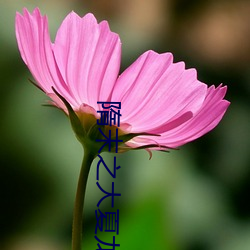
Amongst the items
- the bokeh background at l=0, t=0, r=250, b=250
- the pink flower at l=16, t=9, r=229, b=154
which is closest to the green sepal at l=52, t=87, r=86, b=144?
the pink flower at l=16, t=9, r=229, b=154

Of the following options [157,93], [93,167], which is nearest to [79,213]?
[157,93]

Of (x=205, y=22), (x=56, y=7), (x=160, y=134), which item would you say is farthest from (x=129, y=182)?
(x=160, y=134)

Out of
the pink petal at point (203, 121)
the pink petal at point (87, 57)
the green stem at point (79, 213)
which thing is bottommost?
the green stem at point (79, 213)

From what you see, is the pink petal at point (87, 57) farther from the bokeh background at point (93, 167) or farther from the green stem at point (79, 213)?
the bokeh background at point (93, 167)

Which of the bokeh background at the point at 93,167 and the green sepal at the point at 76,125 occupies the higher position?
the bokeh background at the point at 93,167

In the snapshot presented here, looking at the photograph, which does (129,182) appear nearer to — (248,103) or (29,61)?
(248,103)

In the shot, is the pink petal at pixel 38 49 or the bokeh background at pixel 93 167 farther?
the bokeh background at pixel 93 167

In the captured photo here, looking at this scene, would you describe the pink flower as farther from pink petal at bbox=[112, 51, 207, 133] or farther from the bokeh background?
the bokeh background

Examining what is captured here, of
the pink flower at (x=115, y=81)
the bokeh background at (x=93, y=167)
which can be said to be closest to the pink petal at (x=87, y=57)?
the pink flower at (x=115, y=81)
